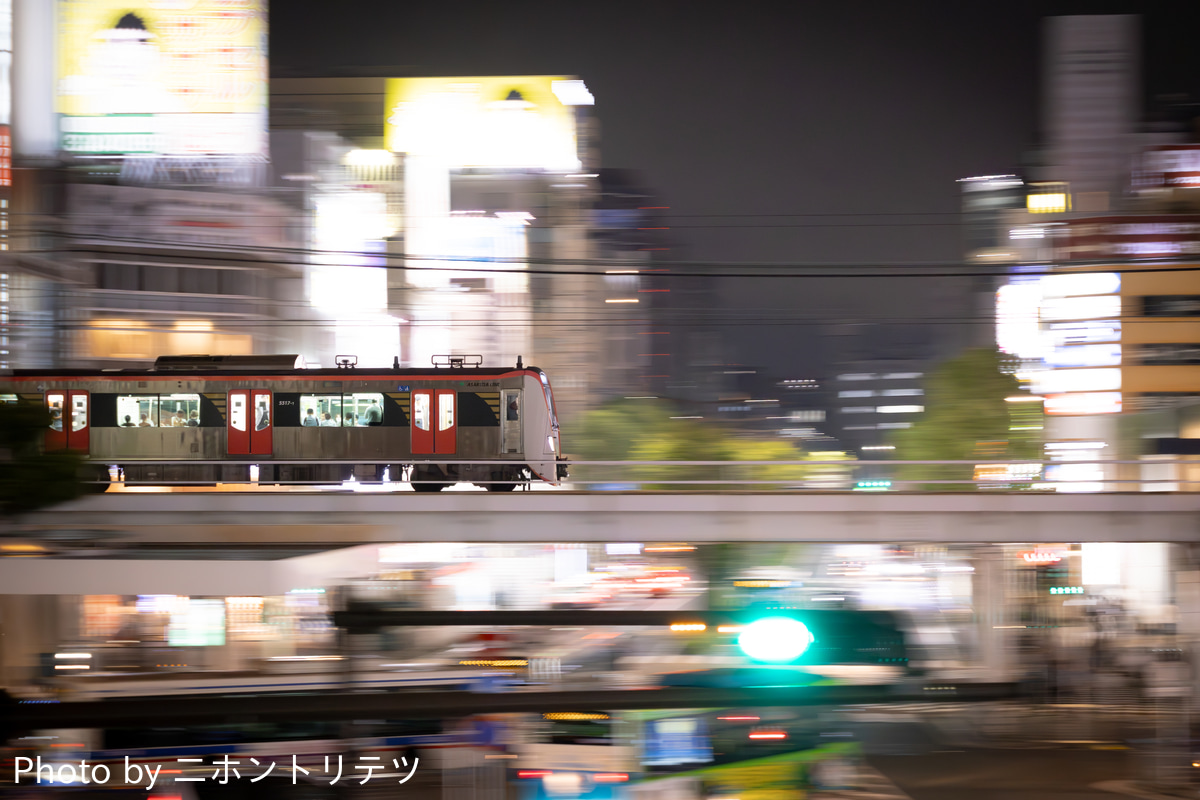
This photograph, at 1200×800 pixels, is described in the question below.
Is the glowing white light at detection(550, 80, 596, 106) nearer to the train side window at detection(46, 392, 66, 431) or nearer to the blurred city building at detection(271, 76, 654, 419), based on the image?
the blurred city building at detection(271, 76, 654, 419)

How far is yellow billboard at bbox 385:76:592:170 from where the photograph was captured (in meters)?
49.8

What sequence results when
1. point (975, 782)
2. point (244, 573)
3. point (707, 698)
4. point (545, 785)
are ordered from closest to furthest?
point (707, 698), point (545, 785), point (244, 573), point (975, 782)

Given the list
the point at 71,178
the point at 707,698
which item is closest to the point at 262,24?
the point at 71,178

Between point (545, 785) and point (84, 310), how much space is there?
112ft

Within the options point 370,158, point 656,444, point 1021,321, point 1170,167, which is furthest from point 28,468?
point 1021,321

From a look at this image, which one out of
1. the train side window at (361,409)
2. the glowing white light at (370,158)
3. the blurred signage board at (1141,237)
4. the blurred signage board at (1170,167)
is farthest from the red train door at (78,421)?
the blurred signage board at (1170,167)

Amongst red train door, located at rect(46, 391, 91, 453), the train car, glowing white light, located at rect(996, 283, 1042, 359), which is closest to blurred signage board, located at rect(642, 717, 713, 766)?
the train car

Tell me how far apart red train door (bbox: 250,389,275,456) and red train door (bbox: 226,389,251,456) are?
109 millimetres

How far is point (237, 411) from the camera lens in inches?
701

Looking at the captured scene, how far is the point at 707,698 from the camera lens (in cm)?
189

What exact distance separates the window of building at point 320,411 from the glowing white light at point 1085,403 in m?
38.6

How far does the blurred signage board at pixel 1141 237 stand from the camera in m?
45.6

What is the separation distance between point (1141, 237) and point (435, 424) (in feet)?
137

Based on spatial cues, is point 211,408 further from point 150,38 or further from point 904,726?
point 150,38
